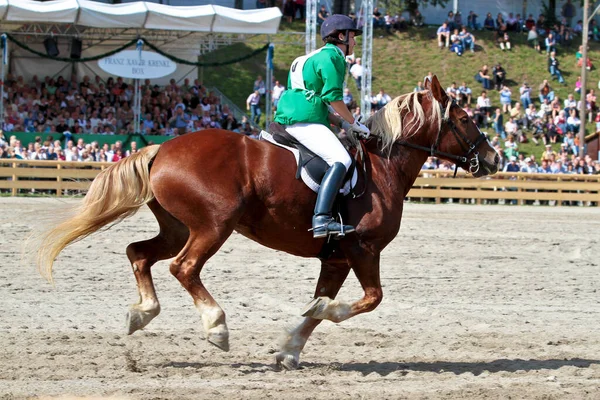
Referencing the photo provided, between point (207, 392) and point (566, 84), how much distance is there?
3431cm

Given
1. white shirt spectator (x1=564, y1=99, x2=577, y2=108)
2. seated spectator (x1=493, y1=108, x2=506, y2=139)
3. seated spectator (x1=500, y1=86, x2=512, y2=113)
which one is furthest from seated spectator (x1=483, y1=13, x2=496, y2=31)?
seated spectator (x1=493, y1=108, x2=506, y2=139)

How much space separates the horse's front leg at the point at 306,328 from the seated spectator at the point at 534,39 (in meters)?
34.9

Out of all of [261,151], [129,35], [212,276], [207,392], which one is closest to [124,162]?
[261,151]

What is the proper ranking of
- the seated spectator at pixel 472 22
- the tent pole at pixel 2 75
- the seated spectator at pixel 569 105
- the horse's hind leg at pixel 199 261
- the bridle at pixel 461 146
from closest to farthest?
the horse's hind leg at pixel 199 261 → the bridle at pixel 461 146 → the tent pole at pixel 2 75 → the seated spectator at pixel 569 105 → the seated spectator at pixel 472 22

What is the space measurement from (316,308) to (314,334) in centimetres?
136

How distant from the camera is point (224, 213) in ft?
21.1

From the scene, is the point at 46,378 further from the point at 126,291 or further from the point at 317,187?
the point at 126,291

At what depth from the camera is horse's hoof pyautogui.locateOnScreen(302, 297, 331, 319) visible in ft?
21.5

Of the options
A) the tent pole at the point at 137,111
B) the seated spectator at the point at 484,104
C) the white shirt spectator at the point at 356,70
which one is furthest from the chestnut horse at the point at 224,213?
the seated spectator at the point at 484,104

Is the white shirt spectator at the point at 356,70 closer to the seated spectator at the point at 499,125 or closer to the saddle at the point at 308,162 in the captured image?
the seated spectator at the point at 499,125

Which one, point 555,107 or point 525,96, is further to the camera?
point 525,96

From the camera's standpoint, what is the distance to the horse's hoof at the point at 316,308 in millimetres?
6566

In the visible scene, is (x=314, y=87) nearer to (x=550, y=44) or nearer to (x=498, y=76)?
(x=498, y=76)

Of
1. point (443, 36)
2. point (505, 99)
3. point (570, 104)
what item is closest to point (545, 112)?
point (570, 104)
